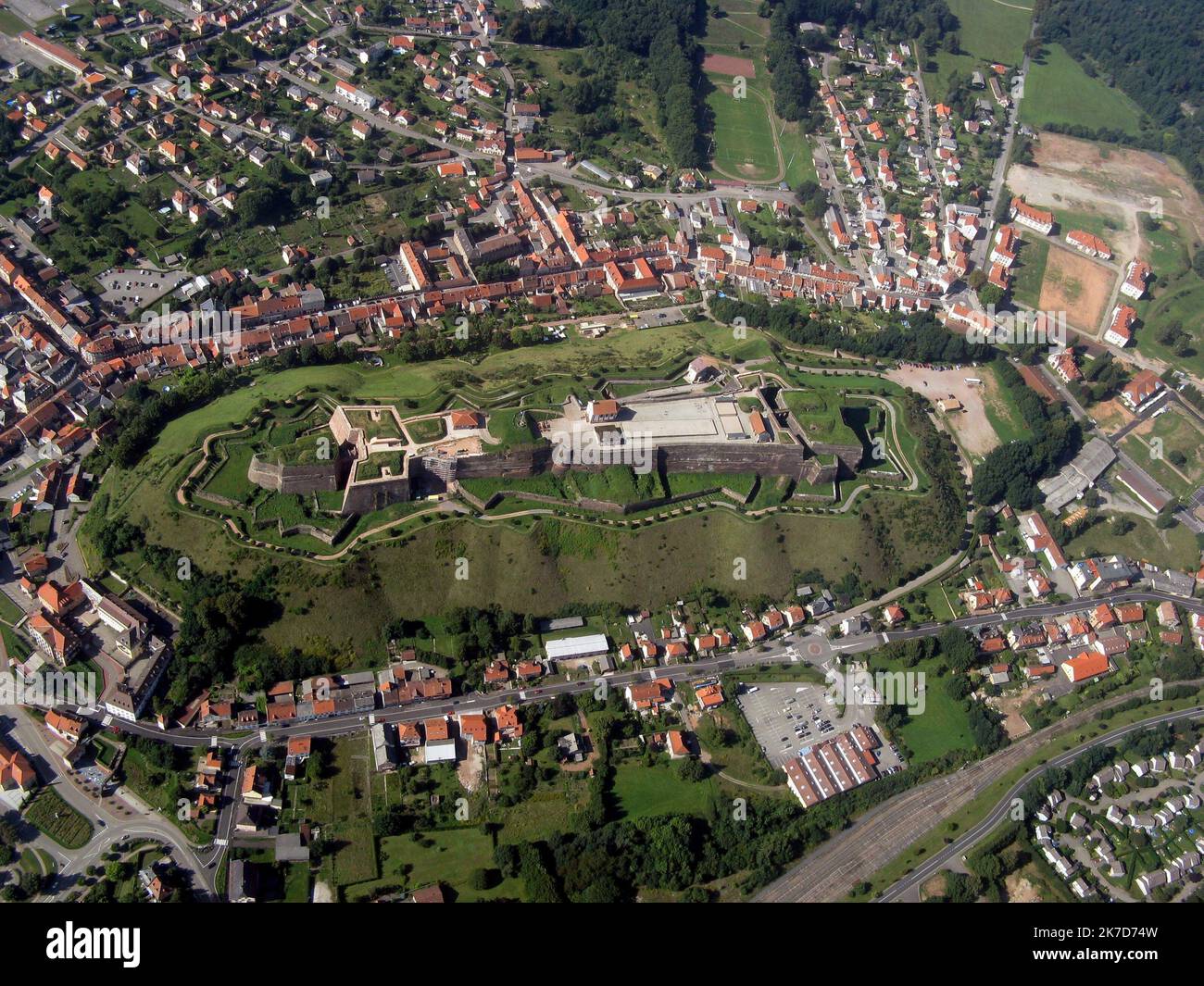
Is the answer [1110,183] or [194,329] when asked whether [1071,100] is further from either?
[194,329]

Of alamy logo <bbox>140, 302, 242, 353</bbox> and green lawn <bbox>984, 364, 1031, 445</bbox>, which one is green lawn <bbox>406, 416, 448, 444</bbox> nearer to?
alamy logo <bbox>140, 302, 242, 353</bbox>

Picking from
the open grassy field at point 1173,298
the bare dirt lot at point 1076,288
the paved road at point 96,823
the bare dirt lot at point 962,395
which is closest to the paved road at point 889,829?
the bare dirt lot at point 962,395

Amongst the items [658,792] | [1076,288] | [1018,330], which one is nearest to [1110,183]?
[1076,288]

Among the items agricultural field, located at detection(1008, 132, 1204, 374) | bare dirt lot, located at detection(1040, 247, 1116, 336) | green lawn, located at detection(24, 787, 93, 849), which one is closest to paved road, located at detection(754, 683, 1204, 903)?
green lawn, located at detection(24, 787, 93, 849)

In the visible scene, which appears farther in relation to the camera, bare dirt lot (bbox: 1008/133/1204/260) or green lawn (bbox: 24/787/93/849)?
bare dirt lot (bbox: 1008/133/1204/260)

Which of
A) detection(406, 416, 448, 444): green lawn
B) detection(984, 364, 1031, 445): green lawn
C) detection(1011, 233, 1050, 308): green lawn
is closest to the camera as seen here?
detection(406, 416, 448, 444): green lawn

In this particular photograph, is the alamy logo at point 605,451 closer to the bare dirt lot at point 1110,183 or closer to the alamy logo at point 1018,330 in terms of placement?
the alamy logo at point 1018,330

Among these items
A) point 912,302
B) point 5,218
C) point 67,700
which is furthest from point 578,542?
point 5,218

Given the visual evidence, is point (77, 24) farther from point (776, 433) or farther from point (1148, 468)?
point (1148, 468)
